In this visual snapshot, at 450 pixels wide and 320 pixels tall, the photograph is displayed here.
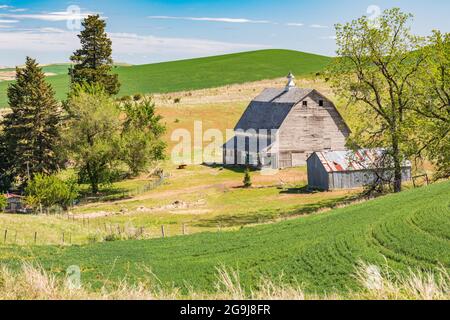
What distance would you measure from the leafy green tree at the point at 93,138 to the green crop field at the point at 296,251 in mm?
27190

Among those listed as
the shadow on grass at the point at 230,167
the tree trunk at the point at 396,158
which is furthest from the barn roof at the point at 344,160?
the shadow on grass at the point at 230,167

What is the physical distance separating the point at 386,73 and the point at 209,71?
98252mm

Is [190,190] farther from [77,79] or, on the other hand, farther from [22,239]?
[77,79]

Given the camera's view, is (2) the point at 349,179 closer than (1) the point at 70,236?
No

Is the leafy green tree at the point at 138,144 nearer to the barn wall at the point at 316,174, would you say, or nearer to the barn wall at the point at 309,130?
the barn wall at the point at 309,130

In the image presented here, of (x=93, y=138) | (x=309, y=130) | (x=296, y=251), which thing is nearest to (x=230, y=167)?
(x=309, y=130)

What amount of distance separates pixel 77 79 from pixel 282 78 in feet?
205

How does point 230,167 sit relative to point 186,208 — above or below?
above

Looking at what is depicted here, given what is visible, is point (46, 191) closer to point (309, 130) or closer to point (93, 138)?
point (93, 138)

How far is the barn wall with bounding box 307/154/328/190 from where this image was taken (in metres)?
47.8

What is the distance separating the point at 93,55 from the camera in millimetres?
71000

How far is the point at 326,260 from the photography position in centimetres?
1706

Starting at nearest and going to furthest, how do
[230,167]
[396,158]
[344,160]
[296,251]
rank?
[296,251] < [396,158] < [344,160] < [230,167]
